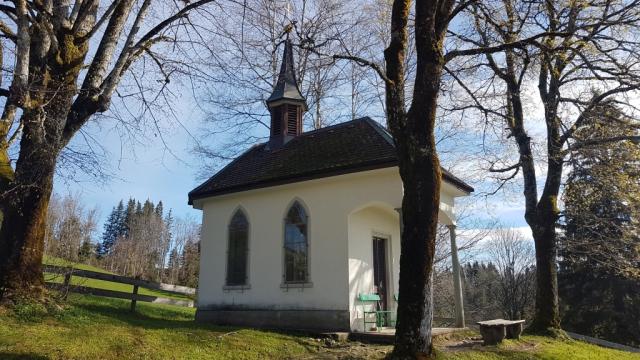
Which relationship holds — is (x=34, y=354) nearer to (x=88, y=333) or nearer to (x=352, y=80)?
(x=88, y=333)

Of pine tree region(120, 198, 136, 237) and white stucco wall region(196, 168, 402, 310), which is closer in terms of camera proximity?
white stucco wall region(196, 168, 402, 310)

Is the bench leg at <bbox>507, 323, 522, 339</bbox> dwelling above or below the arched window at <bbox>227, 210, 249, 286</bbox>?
below

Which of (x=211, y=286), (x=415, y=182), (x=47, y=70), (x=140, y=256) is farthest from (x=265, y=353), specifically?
(x=140, y=256)

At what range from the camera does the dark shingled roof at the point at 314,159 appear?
12625mm

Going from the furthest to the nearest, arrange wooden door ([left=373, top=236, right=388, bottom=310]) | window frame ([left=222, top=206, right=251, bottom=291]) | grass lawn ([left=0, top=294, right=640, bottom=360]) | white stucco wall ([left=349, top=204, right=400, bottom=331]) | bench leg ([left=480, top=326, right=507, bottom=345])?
window frame ([left=222, top=206, right=251, bottom=291])
wooden door ([left=373, top=236, right=388, bottom=310])
white stucco wall ([left=349, top=204, right=400, bottom=331])
bench leg ([left=480, top=326, right=507, bottom=345])
grass lawn ([left=0, top=294, right=640, bottom=360])

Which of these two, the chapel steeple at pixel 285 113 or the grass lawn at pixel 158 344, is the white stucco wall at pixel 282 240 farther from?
the chapel steeple at pixel 285 113

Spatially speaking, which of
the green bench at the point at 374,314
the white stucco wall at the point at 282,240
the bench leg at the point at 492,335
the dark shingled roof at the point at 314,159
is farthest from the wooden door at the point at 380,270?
the bench leg at the point at 492,335

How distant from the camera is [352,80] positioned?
2448 centimetres

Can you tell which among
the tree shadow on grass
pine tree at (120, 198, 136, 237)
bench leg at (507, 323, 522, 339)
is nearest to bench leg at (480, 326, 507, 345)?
bench leg at (507, 323, 522, 339)

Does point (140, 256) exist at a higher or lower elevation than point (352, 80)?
lower

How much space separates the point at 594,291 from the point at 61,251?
1158 inches

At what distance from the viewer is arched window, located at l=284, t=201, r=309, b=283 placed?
1323 centimetres

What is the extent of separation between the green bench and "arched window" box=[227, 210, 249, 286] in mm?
3958

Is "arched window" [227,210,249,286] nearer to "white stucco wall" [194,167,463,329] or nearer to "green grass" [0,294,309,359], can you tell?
"white stucco wall" [194,167,463,329]
